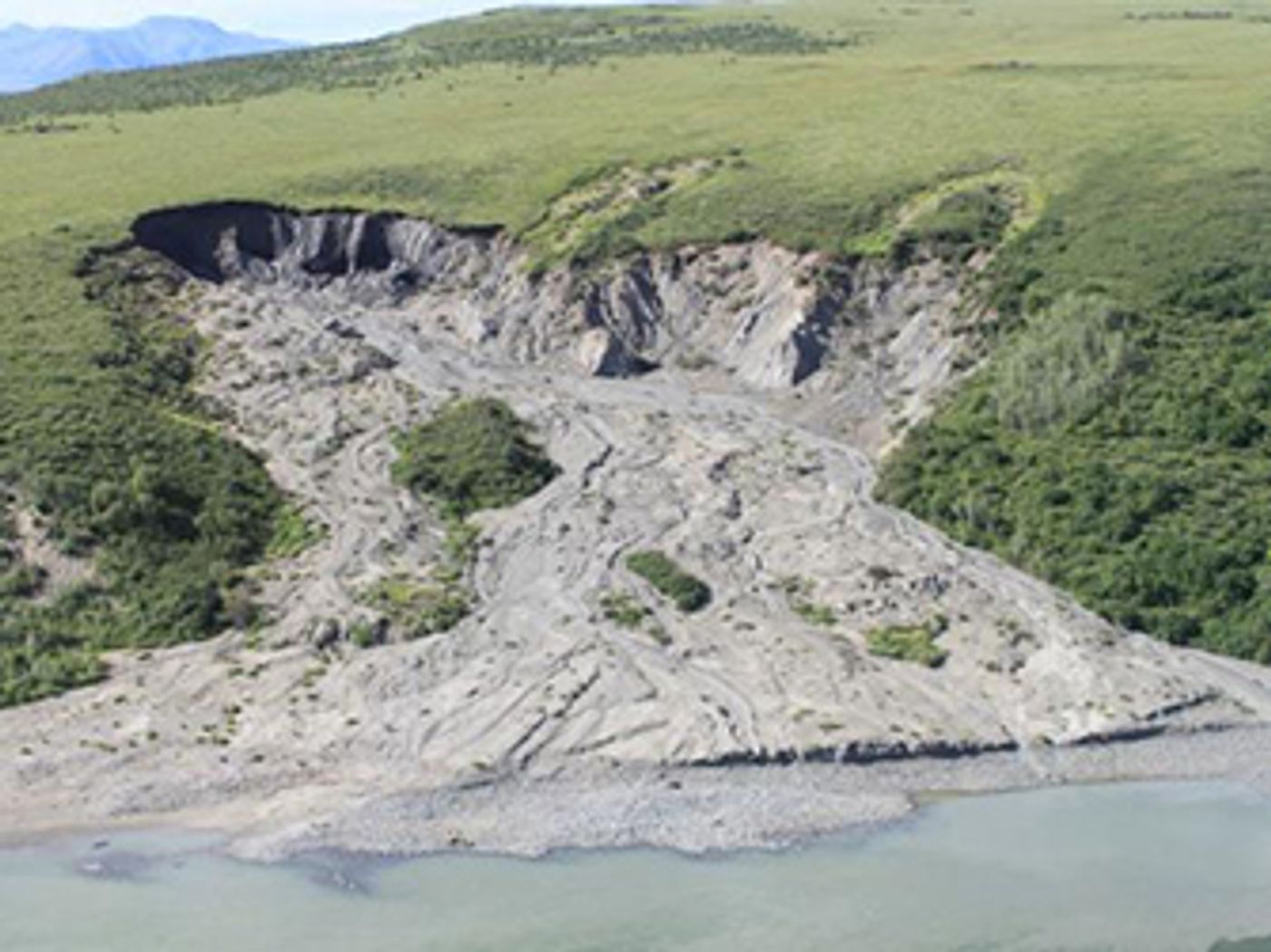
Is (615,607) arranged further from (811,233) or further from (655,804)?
(811,233)

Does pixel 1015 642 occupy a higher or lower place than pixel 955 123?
lower

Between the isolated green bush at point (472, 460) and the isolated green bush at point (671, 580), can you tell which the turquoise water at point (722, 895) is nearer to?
the isolated green bush at point (671, 580)

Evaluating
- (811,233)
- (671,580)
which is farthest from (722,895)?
(811,233)

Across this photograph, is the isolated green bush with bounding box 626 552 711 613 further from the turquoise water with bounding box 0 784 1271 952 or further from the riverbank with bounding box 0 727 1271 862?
the turquoise water with bounding box 0 784 1271 952

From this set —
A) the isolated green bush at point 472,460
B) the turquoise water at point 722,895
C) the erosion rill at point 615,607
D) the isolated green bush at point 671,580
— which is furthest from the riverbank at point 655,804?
the isolated green bush at point 472,460

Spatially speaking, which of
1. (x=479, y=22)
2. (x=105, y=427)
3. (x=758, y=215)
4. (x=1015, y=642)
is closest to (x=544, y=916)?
(x=1015, y=642)

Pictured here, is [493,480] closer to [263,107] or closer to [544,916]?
[544,916]

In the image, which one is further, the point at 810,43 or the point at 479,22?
the point at 479,22
